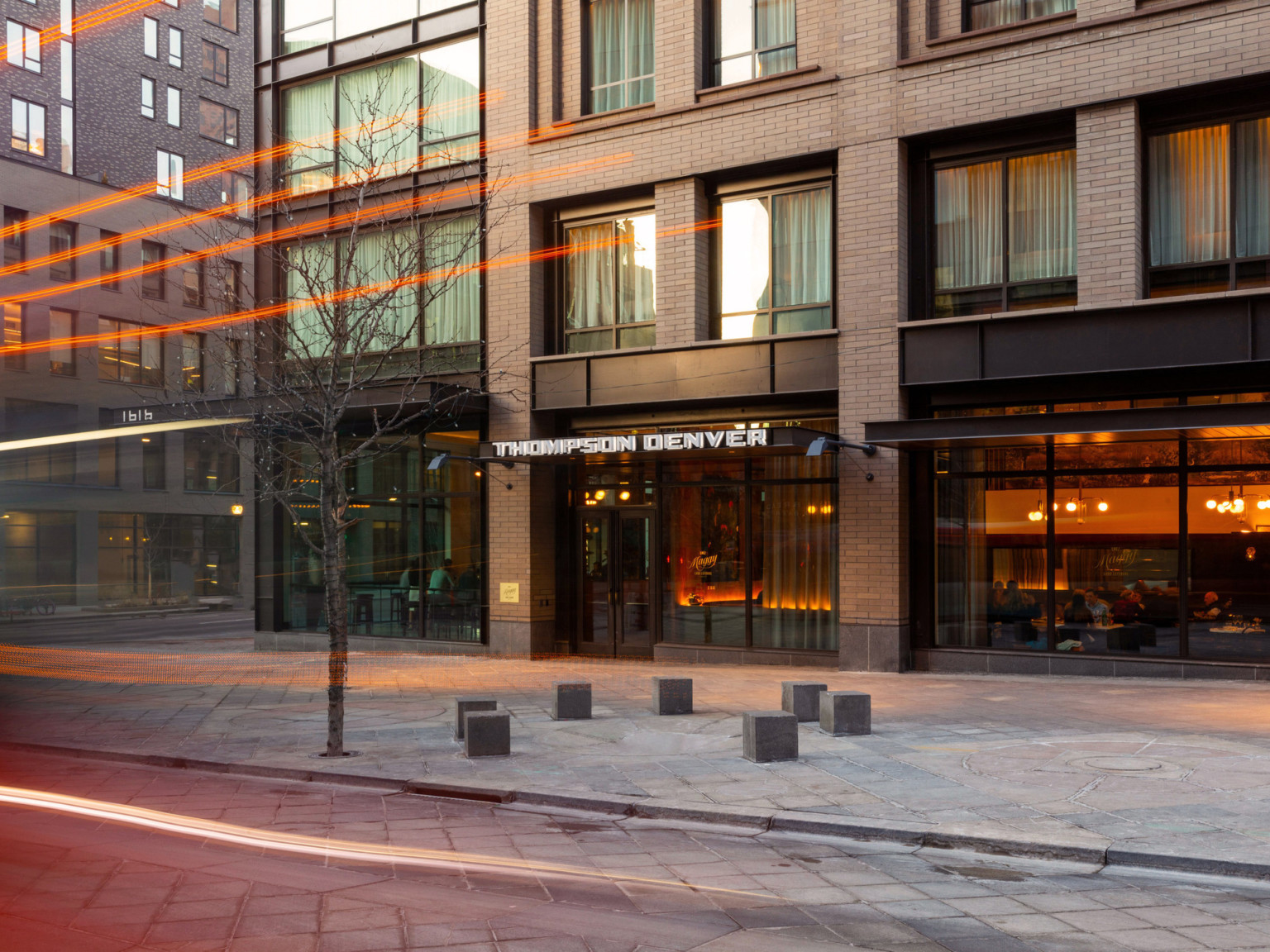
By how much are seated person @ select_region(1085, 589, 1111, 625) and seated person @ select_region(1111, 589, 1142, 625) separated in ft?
0.28

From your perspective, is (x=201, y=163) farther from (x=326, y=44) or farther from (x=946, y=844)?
(x=946, y=844)

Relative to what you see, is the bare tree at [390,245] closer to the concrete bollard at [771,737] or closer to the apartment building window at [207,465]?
the concrete bollard at [771,737]

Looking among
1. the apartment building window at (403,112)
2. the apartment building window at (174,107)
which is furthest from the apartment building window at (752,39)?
the apartment building window at (174,107)

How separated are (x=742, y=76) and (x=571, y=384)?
5785 millimetres

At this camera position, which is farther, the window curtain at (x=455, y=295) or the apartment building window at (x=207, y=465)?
the apartment building window at (x=207, y=465)

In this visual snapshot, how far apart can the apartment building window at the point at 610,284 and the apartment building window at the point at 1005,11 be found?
18.9 ft

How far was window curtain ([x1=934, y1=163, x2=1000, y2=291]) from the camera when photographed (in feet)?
53.6

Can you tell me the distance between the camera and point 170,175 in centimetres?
4772

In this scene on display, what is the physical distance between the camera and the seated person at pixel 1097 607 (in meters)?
15.6

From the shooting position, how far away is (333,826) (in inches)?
326

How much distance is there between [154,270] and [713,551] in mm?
34948

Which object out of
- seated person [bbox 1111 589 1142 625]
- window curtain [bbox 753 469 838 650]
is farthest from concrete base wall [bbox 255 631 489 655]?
seated person [bbox 1111 589 1142 625]

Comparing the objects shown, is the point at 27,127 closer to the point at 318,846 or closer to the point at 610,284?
the point at 610,284

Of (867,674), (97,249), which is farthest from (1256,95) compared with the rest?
(97,249)
